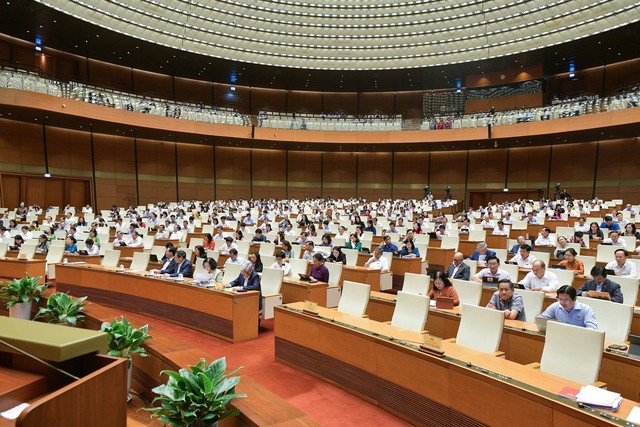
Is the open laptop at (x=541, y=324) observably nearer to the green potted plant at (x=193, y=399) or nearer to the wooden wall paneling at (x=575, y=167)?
the green potted plant at (x=193, y=399)

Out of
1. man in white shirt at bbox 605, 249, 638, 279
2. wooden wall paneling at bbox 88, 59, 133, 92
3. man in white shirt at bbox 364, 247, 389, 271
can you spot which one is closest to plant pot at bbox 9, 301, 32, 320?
man in white shirt at bbox 364, 247, 389, 271

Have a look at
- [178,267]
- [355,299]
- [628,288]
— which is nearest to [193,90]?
[178,267]

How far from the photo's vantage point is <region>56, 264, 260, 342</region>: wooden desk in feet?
20.8

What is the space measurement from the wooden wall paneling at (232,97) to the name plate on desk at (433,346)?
86.7ft

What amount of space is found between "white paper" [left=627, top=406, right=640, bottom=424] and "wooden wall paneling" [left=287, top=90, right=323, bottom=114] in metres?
28.7

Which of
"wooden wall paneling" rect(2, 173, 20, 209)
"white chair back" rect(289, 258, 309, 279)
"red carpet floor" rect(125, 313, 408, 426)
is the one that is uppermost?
"wooden wall paneling" rect(2, 173, 20, 209)

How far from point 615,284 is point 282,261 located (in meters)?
5.03

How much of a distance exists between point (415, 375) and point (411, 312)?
129 centimetres

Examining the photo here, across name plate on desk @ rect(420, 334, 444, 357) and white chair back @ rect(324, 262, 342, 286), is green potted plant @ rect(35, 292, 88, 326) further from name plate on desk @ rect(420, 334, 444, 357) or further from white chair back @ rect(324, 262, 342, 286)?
Answer: white chair back @ rect(324, 262, 342, 286)

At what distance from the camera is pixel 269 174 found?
95.8 ft

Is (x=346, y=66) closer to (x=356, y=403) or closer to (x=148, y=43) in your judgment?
(x=148, y=43)

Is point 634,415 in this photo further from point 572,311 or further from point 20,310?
point 20,310

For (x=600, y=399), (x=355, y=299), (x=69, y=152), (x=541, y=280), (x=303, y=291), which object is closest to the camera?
(x=600, y=399)

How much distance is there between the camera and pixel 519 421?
2.97m
